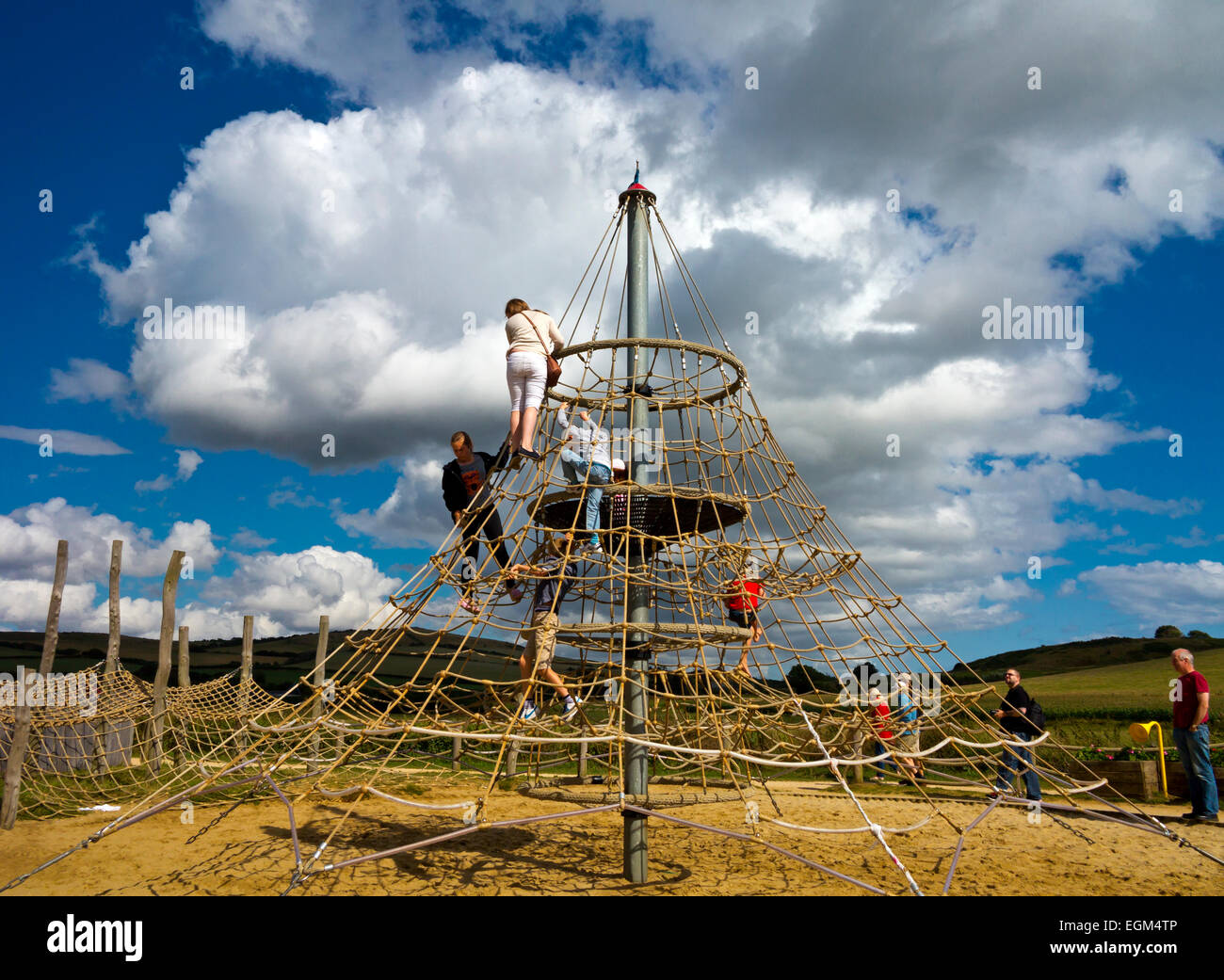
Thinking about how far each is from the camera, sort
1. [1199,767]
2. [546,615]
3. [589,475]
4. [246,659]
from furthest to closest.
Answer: [246,659], [1199,767], [589,475], [546,615]

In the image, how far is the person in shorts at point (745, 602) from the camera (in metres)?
5.11

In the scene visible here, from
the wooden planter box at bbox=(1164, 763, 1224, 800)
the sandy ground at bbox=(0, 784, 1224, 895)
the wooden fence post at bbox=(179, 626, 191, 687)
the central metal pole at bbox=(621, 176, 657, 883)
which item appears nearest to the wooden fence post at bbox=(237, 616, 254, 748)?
the wooden fence post at bbox=(179, 626, 191, 687)

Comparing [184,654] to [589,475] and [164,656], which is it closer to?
[164,656]

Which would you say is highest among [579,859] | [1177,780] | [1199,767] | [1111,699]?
[1199,767]

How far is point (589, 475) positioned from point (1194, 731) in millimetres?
6357

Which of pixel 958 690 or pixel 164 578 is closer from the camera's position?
pixel 958 690

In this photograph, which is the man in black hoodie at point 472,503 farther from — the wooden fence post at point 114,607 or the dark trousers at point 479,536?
the wooden fence post at point 114,607

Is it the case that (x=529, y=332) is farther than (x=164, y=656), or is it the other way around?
(x=164, y=656)

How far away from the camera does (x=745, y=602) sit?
17.1ft

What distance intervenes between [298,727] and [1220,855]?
7193 millimetres

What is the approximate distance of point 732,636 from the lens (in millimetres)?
5062

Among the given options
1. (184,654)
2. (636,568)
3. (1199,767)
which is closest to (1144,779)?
(1199,767)
